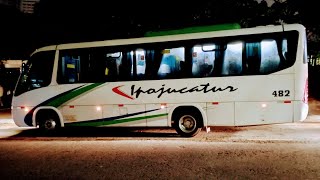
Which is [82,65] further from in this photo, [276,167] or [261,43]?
[276,167]

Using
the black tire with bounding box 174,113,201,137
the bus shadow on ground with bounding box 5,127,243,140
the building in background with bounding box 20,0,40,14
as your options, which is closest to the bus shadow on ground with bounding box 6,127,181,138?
the bus shadow on ground with bounding box 5,127,243,140

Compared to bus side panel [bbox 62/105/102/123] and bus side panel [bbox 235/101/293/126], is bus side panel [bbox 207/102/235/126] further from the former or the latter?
bus side panel [bbox 62/105/102/123]

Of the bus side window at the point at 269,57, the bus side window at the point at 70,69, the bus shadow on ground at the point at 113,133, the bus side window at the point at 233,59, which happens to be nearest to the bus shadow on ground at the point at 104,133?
the bus shadow on ground at the point at 113,133

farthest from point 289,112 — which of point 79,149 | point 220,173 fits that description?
point 79,149

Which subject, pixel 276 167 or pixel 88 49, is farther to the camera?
pixel 88 49

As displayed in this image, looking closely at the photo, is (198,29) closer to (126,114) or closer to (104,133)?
(126,114)

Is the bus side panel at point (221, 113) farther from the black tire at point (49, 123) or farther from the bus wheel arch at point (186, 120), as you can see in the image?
the black tire at point (49, 123)

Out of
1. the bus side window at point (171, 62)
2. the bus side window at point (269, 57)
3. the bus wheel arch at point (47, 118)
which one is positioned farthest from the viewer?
the bus wheel arch at point (47, 118)

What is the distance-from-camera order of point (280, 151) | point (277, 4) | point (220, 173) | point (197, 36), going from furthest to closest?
point (277, 4) < point (197, 36) < point (280, 151) < point (220, 173)

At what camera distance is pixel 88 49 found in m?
12.0

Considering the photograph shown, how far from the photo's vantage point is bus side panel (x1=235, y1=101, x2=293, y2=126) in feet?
33.3

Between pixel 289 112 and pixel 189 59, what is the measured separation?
128 inches

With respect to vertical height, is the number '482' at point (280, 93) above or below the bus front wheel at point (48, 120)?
above

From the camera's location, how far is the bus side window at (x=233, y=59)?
10.5m
